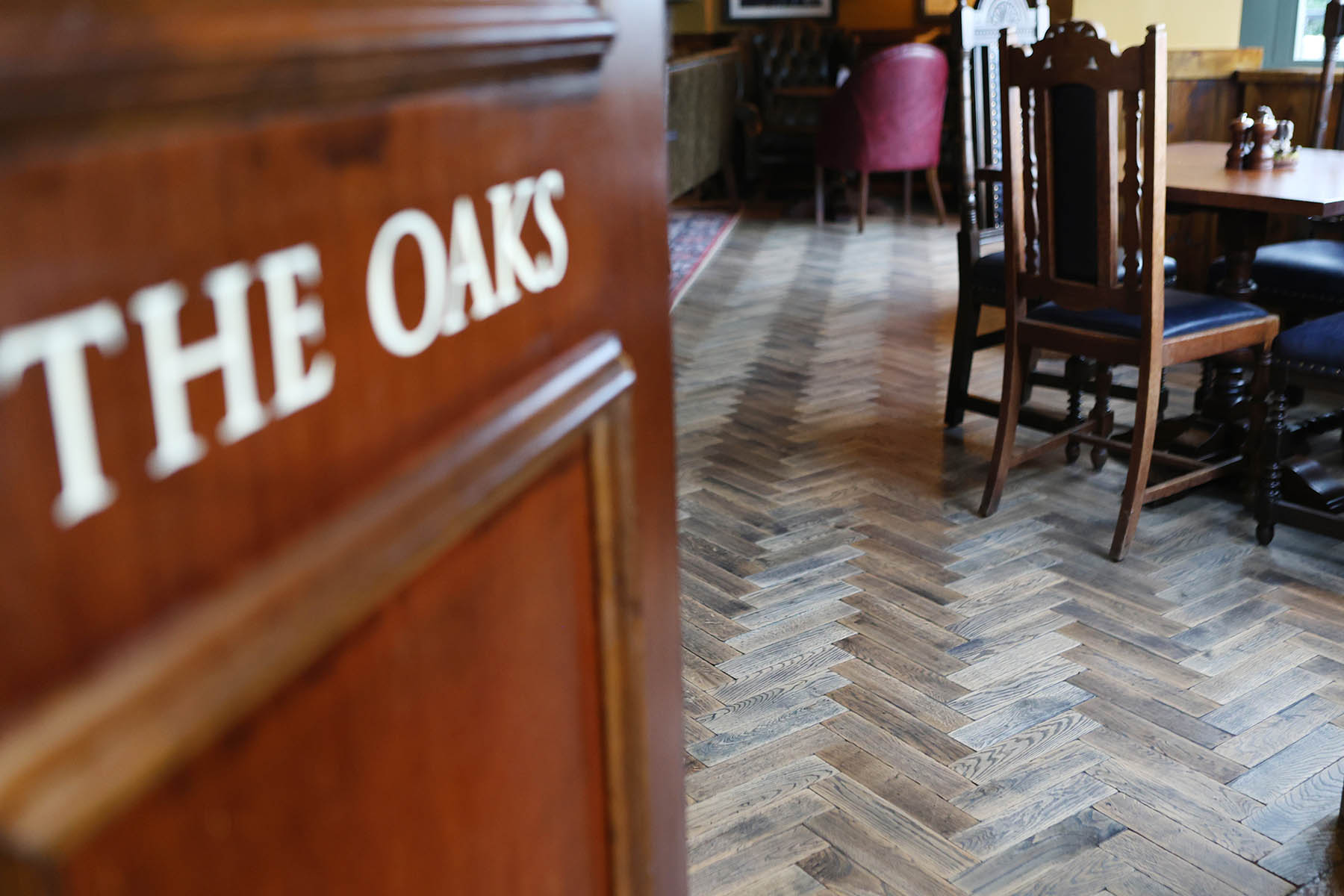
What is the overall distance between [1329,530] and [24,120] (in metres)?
2.72

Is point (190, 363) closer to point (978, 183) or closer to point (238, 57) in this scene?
point (238, 57)

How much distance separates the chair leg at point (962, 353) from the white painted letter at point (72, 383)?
310 cm

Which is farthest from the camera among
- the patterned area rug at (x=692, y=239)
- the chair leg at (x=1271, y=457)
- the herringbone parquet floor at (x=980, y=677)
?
the patterned area rug at (x=692, y=239)

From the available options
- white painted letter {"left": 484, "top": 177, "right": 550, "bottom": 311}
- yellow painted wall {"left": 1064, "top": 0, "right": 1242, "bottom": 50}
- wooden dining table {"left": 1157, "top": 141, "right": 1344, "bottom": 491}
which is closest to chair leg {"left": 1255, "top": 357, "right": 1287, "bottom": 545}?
wooden dining table {"left": 1157, "top": 141, "right": 1344, "bottom": 491}

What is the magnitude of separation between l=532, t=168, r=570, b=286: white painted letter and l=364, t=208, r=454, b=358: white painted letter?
Answer: 9cm

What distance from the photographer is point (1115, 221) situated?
Answer: 242 cm

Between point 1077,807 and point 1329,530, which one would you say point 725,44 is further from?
point 1077,807

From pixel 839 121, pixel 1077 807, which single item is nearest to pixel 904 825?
pixel 1077 807

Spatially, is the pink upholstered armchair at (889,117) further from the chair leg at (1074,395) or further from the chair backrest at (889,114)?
the chair leg at (1074,395)

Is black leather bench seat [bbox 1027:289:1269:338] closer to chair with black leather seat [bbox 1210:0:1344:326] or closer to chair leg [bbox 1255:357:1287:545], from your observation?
chair leg [bbox 1255:357:1287:545]

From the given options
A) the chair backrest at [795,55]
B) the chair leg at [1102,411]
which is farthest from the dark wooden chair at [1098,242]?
the chair backrest at [795,55]

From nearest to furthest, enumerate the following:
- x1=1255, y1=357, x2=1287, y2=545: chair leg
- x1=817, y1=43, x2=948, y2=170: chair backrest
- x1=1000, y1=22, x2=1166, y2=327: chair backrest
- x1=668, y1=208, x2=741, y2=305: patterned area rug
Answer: x1=1000, y1=22, x2=1166, y2=327: chair backrest, x1=1255, y1=357, x2=1287, y2=545: chair leg, x1=668, y1=208, x2=741, y2=305: patterned area rug, x1=817, y1=43, x2=948, y2=170: chair backrest

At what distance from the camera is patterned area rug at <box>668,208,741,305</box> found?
227 inches

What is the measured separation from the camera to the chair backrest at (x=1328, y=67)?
10.9 feet
